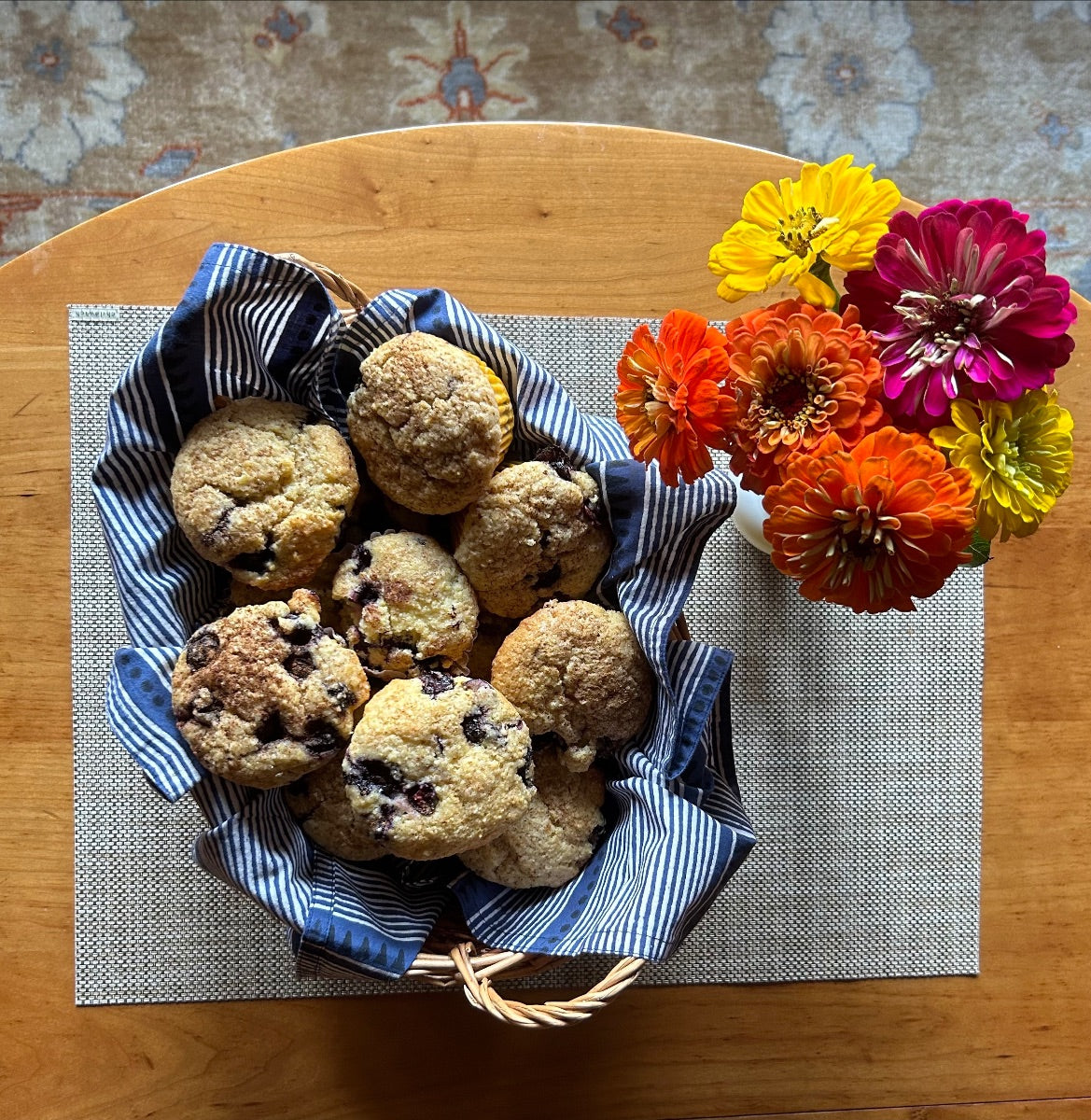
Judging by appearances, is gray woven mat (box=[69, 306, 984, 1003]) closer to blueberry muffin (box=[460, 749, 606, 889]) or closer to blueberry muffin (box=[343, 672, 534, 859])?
blueberry muffin (box=[460, 749, 606, 889])

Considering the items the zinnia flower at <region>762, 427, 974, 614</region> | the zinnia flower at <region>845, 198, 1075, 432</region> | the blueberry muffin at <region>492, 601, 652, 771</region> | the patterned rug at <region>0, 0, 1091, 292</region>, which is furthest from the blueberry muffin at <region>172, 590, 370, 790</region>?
the patterned rug at <region>0, 0, 1091, 292</region>

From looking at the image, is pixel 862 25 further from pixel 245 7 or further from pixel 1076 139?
pixel 245 7

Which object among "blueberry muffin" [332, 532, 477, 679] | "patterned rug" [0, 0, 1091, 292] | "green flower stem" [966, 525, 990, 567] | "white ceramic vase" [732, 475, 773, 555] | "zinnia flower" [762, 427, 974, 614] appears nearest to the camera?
"zinnia flower" [762, 427, 974, 614]

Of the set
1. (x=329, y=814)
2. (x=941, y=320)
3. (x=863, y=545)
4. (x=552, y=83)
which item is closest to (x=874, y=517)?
(x=863, y=545)

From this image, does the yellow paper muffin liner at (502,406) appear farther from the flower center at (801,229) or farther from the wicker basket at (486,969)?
the flower center at (801,229)

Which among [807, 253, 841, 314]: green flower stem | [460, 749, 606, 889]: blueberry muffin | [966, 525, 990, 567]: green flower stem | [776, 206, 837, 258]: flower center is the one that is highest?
[776, 206, 837, 258]: flower center

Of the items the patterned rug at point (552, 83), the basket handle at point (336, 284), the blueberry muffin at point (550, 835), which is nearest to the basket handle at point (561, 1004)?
the blueberry muffin at point (550, 835)

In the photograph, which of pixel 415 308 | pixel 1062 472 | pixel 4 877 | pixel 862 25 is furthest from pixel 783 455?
pixel 862 25
